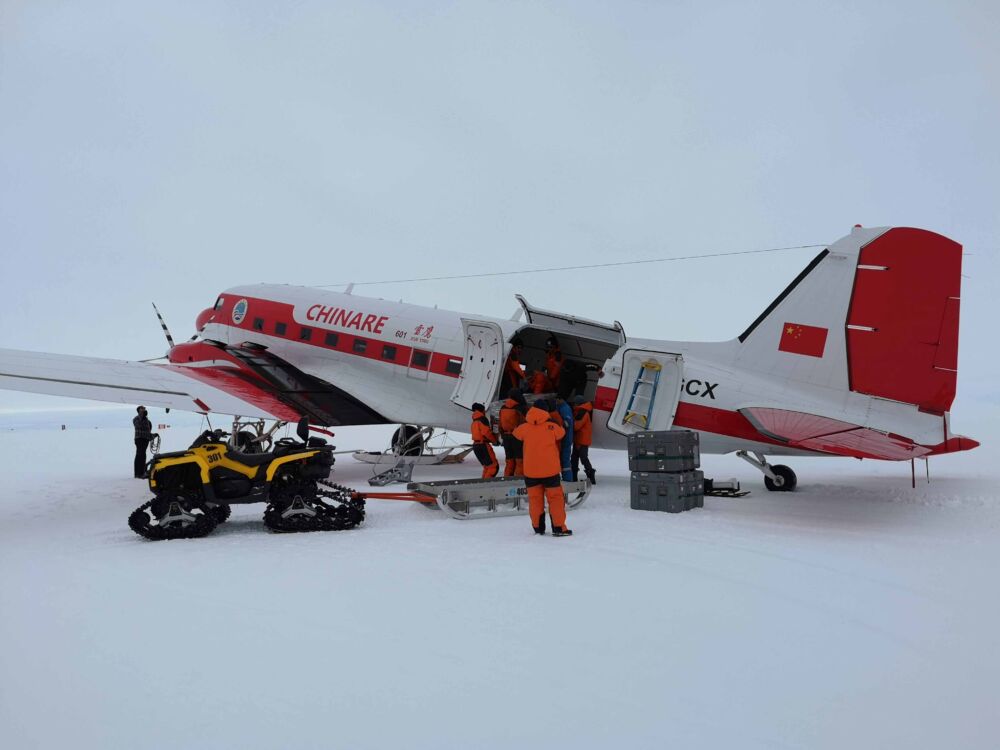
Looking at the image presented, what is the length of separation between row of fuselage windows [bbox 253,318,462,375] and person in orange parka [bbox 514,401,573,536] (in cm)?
521

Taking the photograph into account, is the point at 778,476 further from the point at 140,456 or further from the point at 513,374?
the point at 140,456

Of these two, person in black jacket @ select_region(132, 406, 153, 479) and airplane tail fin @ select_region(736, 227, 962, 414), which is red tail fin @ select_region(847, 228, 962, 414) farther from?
person in black jacket @ select_region(132, 406, 153, 479)

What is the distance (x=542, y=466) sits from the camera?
26.5 feet

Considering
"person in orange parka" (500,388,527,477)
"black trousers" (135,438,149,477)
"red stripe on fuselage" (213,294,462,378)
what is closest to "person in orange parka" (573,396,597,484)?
"person in orange parka" (500,388,527,477)

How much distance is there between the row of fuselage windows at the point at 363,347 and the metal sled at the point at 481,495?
3.82 m

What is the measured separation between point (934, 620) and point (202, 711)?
455 cm

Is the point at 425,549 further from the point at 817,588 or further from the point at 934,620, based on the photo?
the point at 934,620

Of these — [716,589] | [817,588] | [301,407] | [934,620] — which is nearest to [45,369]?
[301,407]

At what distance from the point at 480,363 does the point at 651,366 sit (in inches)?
114

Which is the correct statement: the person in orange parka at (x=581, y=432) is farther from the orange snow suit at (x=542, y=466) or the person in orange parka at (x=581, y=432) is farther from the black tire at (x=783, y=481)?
the orange snow suit at (x=542, y=466)

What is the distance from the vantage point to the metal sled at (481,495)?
9.33 meters

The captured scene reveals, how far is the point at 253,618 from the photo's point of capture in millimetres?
5008

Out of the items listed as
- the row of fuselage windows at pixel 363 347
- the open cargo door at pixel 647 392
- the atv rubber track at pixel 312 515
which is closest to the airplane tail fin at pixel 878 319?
the open cargo door at pixel 647 392

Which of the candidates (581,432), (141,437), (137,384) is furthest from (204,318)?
(581,432)
